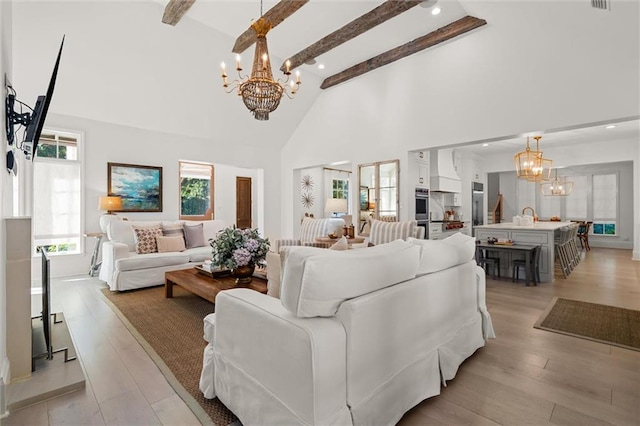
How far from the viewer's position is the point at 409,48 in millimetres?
5273

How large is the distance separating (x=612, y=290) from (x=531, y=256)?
1008 millimetres

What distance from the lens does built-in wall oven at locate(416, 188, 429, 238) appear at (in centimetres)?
594

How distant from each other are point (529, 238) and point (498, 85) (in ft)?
8.12

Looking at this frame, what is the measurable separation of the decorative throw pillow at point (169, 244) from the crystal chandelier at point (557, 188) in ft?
32.8

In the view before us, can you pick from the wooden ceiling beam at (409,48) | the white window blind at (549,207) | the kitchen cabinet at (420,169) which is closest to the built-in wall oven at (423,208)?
the kitchen cabinet at (420,169)

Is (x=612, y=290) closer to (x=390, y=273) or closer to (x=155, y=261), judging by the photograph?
(x=390, y=273)

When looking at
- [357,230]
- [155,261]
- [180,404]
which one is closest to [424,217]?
[357,230]

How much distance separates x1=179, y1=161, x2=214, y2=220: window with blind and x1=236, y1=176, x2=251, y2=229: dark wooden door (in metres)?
0.79

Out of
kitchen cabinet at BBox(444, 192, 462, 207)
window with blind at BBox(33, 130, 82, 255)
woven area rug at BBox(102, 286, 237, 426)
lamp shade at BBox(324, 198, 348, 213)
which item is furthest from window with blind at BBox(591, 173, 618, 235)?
window with blind at BBox(33, 130, 82, 255)

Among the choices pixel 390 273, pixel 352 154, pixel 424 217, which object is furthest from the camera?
pixel 352 154

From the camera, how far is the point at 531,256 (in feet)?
15.5

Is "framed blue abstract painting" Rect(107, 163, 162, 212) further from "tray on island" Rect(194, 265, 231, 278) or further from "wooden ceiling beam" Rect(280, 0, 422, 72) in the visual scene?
"wooden ceiling beam" Rect(280, 0, 422, 72)

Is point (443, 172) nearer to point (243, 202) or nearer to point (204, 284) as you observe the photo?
point (243, 202)

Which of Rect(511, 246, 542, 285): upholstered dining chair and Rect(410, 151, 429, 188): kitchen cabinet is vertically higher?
Rect(410, 151, 429, 188): kitchen cabinet
